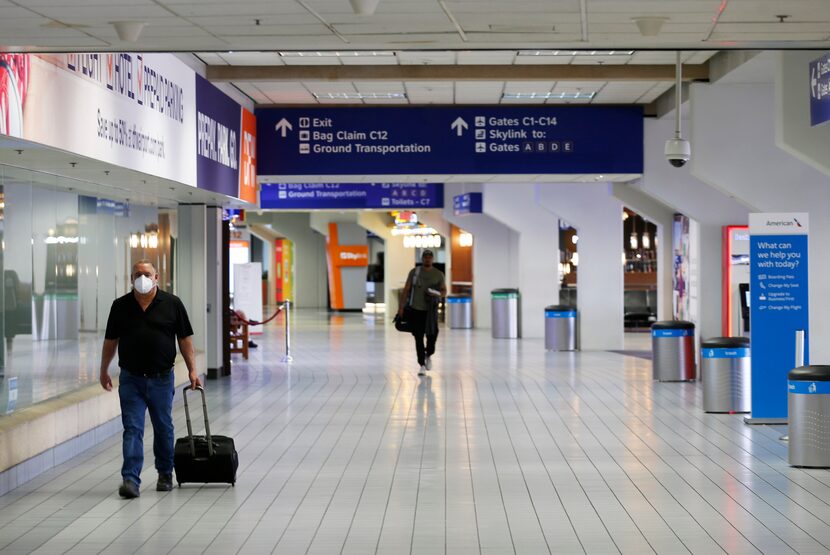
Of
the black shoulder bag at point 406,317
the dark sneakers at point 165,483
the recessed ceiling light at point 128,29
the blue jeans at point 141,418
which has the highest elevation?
the recessed ceiling light at point 128,29

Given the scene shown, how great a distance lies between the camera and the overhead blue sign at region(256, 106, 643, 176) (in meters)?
16.0

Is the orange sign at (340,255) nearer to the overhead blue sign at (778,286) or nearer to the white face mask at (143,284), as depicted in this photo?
the overhead blue sign at (778,286)

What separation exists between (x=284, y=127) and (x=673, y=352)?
19.0ft

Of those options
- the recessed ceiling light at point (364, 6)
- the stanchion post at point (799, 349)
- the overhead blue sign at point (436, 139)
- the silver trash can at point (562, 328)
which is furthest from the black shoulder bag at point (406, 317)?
the recessed ceiling light at point (364, 6)

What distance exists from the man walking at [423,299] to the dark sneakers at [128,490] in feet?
27.8

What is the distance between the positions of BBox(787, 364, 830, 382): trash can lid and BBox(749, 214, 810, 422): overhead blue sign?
1.91 meters

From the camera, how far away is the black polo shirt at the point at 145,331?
761 centimetres

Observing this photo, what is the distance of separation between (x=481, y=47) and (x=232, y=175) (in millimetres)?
8427

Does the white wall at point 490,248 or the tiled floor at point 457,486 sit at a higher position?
the white wall at point 490,248

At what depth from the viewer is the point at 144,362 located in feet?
24.9

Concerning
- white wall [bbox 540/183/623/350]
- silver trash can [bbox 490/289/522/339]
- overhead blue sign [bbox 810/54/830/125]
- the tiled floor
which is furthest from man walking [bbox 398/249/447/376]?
silver trash can [bbox 490/289/522/339]

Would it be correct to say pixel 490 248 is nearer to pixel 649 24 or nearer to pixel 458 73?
pixel 458 73

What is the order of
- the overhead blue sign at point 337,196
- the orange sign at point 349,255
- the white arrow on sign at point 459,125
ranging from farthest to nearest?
the orange sign at point 349,255 → the overhead blue sign at point 337,196 → the white arrow on sign at point 459,125

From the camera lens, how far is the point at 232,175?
565 inches
